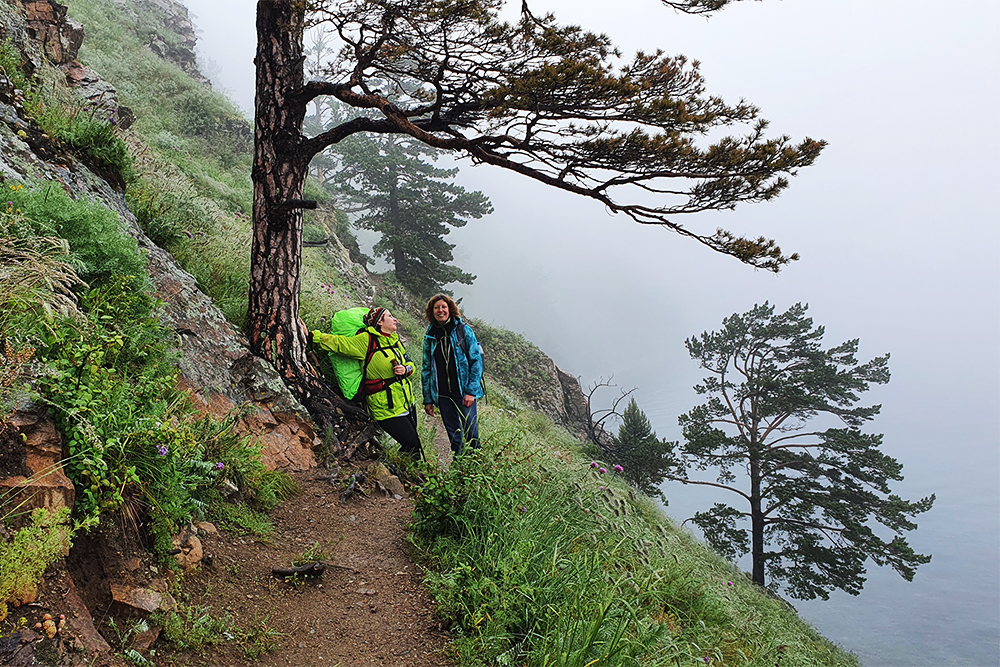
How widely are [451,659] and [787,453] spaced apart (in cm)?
1825

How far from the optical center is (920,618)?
81.0 meters

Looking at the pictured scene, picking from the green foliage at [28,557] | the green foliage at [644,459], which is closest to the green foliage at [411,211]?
the green foliage at [644,459]

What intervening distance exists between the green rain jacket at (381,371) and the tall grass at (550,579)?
1.29 metres

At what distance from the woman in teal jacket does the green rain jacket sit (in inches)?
10.1

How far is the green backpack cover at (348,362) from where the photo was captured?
535cm

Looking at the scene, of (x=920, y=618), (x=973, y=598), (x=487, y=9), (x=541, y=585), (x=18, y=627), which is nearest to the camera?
(x=18, y=627)

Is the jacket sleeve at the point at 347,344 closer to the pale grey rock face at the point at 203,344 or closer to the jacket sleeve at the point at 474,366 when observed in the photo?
the pale grey rock face at the point at 203,344

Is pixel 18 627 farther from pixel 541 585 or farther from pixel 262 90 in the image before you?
pixel 262 90

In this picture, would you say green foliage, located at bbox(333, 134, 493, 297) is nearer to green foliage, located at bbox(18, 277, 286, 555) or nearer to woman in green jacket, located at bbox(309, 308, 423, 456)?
woman in green jacket, located at bbox(309, 308, 423, 456)

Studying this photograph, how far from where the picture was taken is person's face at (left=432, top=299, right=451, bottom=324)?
502 centimetres

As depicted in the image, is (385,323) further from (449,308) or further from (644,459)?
(644,459)

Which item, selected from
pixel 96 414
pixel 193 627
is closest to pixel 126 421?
pixel 96 414

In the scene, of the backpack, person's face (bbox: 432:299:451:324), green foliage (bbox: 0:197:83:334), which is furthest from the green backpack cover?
green foliage (bbox: 0:197:83:334)

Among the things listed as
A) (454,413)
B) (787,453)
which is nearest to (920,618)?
(787,453)
